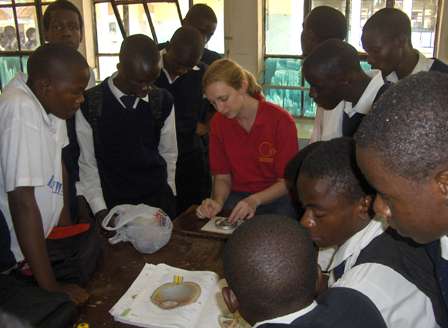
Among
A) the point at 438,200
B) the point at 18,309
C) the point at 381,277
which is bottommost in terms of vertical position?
the point at 18,309

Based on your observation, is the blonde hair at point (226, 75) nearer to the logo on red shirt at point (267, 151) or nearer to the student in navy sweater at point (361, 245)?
the logo on red shirt at point (267, 151)

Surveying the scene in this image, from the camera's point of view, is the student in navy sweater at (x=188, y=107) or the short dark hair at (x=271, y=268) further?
the student in navy sweater at (x=188, y=107)

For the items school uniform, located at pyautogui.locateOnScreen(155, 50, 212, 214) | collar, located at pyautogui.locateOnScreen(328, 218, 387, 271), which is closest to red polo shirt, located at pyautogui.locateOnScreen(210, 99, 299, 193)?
school uniform, located at pyautogui.locateOnScreen(155, 50, 212, 214)

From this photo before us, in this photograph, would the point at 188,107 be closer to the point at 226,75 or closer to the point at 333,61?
the point at 226,75

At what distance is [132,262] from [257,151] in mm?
893

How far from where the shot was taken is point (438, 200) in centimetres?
81

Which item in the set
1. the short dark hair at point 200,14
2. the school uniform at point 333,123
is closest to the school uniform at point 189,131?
the short dark hair at point 200,14

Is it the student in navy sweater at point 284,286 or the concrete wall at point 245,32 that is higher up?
the concrete wall at point 245,32

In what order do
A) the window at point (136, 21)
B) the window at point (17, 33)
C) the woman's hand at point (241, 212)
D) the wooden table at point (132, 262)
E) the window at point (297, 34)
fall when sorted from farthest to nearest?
1. the window at point (17, 33)
2. the window at point (136, 21)
3. the window at point (297, 34)
4. the woman's hand at point (241, 212)
5. the wooden table at point (132, 262)

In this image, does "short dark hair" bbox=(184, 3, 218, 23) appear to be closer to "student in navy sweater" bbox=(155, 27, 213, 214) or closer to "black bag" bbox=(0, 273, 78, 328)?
"student in navy sweater" bbox=(155, 27, 213, 214)

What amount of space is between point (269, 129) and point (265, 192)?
31 centimetres

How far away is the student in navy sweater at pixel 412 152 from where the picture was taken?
77 centimetres

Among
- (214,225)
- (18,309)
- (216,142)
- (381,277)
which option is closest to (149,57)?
(216,142)

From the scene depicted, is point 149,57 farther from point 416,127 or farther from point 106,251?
point 416,127
